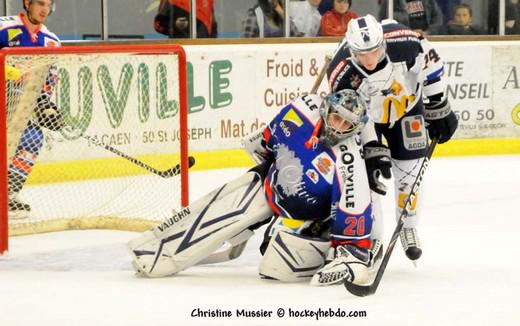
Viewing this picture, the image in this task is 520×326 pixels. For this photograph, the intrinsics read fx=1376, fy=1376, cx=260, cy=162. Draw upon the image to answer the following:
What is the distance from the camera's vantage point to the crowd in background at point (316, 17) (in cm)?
896

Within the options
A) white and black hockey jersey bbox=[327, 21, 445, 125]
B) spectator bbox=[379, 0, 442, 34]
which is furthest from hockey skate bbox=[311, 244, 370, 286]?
spectator bbox=[379, 0, 442, 34]

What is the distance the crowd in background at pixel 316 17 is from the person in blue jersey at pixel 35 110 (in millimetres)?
2156

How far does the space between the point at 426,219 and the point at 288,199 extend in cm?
208

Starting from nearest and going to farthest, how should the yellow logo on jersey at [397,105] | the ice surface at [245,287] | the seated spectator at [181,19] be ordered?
1. the ice surface at [245,287]
2. the yellow logo on jersey at [397,105]
3. the seated spectator at [181,19]

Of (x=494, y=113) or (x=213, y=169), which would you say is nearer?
(x=213, y=169)

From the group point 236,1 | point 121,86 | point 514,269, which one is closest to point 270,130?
point 514,269

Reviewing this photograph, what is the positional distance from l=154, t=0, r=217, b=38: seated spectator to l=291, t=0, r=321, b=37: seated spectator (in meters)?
0.68

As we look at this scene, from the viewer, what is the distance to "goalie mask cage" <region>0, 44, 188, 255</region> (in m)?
6.05

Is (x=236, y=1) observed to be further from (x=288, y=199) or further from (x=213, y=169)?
(x=288, y=199)

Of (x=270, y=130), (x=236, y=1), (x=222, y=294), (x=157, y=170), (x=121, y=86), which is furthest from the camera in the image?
(x=236, y=1)

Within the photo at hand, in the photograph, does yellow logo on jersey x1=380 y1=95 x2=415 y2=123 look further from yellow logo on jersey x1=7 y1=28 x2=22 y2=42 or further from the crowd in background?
the crowd in background

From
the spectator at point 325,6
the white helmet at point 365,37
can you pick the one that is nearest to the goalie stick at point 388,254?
the white helmet at point 365,37

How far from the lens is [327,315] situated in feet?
14.0

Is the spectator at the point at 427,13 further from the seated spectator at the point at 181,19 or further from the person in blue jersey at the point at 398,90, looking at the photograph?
the person in blue jersey at the point at 398,90
